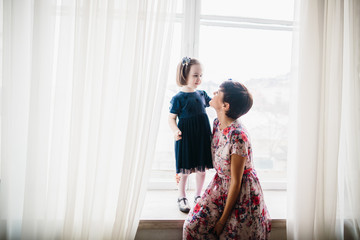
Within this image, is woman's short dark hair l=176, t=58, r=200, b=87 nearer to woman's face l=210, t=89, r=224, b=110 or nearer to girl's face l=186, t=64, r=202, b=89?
girl's face l=186, t=64, r=202, b=89

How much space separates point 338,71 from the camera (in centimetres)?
119

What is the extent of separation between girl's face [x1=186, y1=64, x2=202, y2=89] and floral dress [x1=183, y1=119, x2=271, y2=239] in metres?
0.34

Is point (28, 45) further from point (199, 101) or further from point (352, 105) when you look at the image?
point (352, 105)

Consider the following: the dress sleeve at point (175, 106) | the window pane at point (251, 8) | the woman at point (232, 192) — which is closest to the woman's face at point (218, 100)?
the woman at point (232, 192)

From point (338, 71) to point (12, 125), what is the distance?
1749 millimetres

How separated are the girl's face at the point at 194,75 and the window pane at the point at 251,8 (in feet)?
1.90

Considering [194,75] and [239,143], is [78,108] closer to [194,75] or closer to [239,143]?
[194,75]

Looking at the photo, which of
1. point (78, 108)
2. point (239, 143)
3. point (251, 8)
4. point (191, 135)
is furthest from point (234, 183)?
point (251, 8)

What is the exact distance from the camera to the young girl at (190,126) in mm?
1232

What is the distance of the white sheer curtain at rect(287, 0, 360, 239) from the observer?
1188 millimetres

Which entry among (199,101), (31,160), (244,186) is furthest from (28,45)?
(244,186)

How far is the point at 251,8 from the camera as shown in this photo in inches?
62.6

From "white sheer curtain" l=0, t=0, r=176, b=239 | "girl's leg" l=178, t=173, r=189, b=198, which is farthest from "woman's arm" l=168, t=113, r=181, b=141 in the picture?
"girl's leg" l=178, t=173, r=189, b=198

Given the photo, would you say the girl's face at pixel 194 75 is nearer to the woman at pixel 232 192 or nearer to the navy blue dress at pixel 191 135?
the navy blue dress at pixel 191 135
